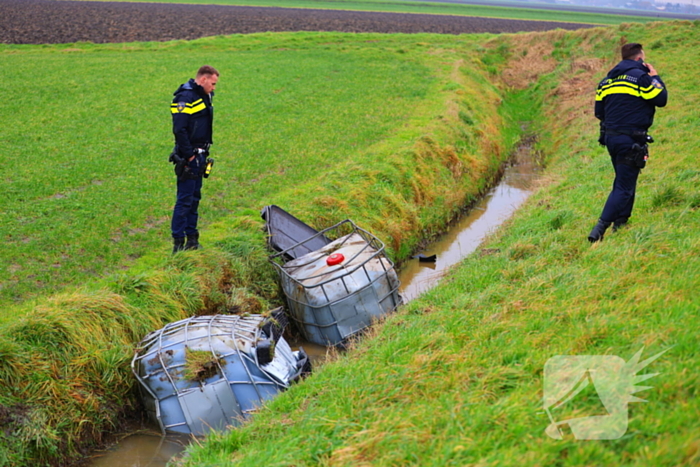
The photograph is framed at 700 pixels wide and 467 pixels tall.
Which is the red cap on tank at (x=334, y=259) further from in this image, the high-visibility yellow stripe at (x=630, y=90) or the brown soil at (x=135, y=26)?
the brown soil at (x=135, y=26)

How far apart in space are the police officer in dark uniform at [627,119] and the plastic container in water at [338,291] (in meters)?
3.00

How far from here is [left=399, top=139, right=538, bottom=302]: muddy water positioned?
10867mm

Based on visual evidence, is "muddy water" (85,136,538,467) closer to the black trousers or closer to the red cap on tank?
the red cap on tank

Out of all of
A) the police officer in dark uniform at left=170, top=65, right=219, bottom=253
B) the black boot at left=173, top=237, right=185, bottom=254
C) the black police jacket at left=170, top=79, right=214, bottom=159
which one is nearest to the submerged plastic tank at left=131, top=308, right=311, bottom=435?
the black boot at left=173, top=237, right=185, bottom=254

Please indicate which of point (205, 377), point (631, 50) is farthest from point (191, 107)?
point (631, 50)

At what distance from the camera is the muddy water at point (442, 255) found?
6.25 m

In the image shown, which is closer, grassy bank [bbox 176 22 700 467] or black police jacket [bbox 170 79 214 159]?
grassy bank [bbox 176 22 700 467]

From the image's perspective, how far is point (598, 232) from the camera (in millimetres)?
7863

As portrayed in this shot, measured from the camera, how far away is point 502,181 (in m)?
17.1

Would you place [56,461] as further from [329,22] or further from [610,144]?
[329,22]

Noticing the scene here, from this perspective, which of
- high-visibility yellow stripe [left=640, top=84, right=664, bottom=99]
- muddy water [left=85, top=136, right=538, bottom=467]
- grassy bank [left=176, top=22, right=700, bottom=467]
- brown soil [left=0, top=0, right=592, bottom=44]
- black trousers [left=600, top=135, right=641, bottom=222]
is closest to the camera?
grassy bank [left=176, top=22, right=700, bottom=467]

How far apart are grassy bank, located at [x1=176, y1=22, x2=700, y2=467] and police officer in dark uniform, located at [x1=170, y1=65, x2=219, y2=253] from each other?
141 inches

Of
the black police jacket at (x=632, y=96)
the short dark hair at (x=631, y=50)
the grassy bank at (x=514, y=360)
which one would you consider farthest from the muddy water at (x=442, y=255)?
the short dark hair at (x=631, y=50)

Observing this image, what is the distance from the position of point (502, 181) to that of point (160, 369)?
42.7 feet
